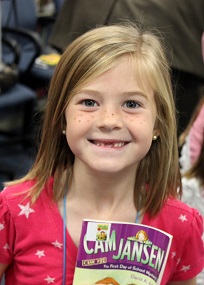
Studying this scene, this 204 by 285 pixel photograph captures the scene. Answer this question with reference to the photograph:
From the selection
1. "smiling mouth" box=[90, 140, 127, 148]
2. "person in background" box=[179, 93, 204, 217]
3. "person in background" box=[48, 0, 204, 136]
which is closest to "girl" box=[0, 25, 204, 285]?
"smiling mouth" box=[90, 140, 127, 148]

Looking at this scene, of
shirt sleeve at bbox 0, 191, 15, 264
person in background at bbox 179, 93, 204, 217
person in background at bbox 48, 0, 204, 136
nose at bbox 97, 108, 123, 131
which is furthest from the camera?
person in background at bbox 48, 0, 204, 136

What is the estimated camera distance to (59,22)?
2.43m

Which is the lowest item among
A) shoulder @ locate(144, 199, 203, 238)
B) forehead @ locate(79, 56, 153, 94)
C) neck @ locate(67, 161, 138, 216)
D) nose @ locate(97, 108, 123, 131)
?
A: shoulder @ locate(144, 199, 203, 238)

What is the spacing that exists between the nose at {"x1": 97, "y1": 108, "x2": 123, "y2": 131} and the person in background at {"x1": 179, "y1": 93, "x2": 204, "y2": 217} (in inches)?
33.1

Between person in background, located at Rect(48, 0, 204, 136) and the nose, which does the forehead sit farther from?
person in background, located at Rect(48, 0, 204, 136)

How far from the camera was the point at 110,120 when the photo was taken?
3.55ft

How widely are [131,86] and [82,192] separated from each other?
28 centimetres

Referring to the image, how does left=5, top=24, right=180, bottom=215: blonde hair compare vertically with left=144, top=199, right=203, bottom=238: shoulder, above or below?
above

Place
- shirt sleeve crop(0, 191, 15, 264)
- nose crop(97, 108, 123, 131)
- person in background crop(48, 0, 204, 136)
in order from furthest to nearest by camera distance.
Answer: person in background crop(48, 0, 204, 136)
shirt sleeve crop(0, 191, 15, 264)
nose crop(97, 108, 123, 131)

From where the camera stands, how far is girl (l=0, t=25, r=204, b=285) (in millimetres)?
1104

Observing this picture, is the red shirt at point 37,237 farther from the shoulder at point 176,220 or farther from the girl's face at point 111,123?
the girl's face at point 111,123

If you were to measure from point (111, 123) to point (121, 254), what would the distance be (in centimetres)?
28

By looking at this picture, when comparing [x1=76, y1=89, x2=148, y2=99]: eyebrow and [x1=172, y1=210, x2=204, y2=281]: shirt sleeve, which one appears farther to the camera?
[x1=172, y1=210, x2=204, y2=281]: shirt sleeve

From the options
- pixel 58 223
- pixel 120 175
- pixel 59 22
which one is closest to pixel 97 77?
pixel 120 175
